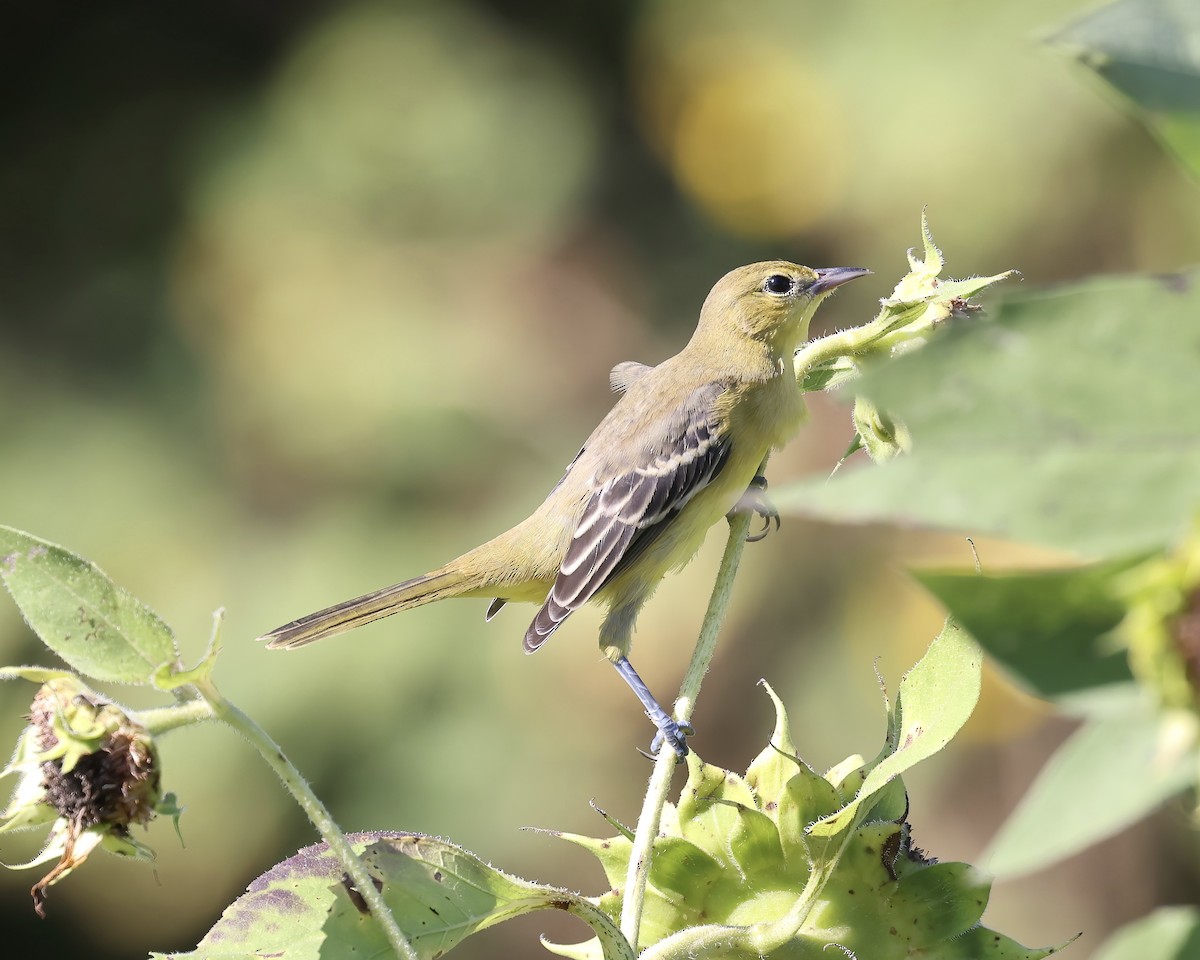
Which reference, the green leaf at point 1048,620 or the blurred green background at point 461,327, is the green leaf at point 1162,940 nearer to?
the green leaf at point 1048,620

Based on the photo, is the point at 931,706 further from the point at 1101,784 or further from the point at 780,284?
the point at 780,284

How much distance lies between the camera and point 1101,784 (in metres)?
0.62

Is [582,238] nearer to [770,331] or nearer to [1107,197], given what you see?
[1107,197]

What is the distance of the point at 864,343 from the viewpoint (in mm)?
1568

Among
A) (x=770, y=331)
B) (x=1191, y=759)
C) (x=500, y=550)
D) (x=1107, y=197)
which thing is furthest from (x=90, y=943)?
(x=1191, y=759)

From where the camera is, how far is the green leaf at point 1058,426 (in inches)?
26.3

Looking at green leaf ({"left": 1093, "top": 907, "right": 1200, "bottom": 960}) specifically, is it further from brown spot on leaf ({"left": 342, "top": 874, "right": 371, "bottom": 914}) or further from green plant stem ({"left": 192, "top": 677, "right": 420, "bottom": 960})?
brown spot on leaf ({"left": 342, "top": 874, "right": 371, "bottom": 914})

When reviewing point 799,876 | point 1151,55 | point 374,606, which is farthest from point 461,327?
point 1151,55

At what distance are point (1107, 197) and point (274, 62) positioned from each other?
17.5 feet

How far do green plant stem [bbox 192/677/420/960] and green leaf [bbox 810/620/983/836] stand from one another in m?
0.43

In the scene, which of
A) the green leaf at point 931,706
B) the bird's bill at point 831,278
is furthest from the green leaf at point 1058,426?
the bird's bill at point 831,278

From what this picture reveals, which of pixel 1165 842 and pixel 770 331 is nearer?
pixel 770 331

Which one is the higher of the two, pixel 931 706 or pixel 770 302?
pixel 770 302

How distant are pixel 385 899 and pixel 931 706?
588mm
